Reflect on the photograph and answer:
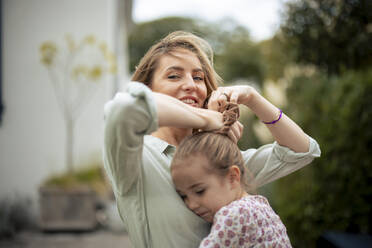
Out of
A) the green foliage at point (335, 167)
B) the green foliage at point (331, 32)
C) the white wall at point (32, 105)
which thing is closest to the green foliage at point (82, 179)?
the white wall at point (32, 105)

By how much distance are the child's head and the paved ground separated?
350cm

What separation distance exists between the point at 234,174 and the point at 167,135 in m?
0.38

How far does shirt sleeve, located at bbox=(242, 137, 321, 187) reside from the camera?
5.35ft

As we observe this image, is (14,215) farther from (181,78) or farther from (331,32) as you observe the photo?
(331,32)

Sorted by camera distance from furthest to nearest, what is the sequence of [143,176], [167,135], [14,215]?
[14,215], [167,135], [143,176]

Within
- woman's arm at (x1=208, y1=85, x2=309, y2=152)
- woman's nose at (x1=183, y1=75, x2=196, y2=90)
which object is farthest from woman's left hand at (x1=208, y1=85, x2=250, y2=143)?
woman's nose at (x1=183, y1=75, x2=196, y2=90)

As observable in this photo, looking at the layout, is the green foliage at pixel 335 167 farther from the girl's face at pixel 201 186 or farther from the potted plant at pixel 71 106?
the girl's face at pixel 201 186

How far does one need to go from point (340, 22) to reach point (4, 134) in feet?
14.9

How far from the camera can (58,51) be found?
539 centimetres

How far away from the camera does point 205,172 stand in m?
1.31

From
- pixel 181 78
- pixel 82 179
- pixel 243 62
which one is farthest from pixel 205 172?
pixel 243 62

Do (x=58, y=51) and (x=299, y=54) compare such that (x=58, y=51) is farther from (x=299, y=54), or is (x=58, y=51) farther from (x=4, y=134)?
(x=299, y=54)

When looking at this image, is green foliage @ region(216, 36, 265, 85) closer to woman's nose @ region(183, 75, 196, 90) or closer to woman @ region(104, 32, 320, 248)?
woman @ region(104, 32, 320, 248)

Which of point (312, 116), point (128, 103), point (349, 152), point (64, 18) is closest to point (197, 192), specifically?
point (128, 103)
